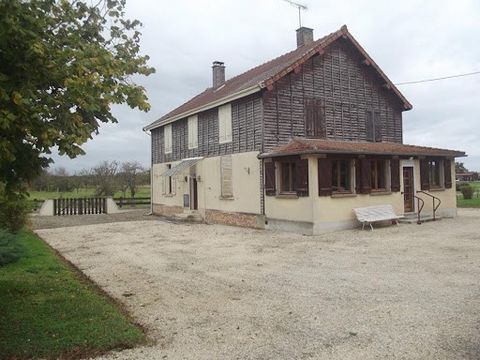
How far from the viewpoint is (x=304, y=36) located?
22688 mm

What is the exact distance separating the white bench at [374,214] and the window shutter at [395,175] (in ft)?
4.06

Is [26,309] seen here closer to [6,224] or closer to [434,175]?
[6,224]

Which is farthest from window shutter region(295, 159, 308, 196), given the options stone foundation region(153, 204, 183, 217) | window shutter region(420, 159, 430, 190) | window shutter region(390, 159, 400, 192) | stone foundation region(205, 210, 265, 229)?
stone foundation region(153, 204, 183, 217)

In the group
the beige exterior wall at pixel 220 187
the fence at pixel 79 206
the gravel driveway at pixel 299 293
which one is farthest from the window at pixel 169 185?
the gravel driveway at pixel 299 293

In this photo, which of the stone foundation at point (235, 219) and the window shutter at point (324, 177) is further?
the stone foundation at point (235, 219)

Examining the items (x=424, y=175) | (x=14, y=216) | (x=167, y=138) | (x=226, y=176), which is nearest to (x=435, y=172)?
(x=424, y=175)

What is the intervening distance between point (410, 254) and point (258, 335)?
7.10m

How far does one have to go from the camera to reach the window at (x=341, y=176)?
1653cm

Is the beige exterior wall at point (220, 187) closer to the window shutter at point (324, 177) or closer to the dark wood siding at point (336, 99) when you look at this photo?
the dark wood siding at point (336, 99)

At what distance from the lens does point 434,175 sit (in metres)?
20.9

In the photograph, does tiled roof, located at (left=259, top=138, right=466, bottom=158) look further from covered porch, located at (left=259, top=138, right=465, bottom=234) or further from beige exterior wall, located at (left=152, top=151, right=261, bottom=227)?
beige exterior wall, located at (left=152, top=151, right=261, bottom=227)

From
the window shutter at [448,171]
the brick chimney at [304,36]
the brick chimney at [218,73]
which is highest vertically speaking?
the brick chimney at [304,36]

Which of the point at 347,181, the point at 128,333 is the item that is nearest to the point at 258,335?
the point at 128,333

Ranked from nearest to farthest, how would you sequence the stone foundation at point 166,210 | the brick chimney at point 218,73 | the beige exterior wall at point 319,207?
the beige exterior wall at point 319,207 → the stone foundation at point 166,210 → the brick chimney at point 218,73
